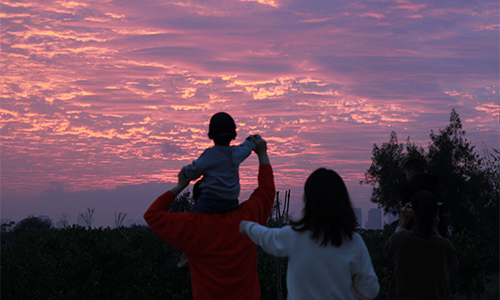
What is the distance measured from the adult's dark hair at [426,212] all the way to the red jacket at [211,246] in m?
1.74

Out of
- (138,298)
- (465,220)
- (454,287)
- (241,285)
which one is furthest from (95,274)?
(465,220)

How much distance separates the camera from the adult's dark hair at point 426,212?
4078 mm

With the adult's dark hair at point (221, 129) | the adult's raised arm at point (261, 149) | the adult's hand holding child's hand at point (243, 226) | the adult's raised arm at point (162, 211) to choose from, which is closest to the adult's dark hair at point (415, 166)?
the adult's raised arm at point (261, 149)

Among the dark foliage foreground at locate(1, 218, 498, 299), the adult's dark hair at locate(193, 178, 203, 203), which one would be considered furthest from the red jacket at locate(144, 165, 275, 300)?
the dark foliage foreground at locate(1, 218, 498, 299)

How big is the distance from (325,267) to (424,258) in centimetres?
169

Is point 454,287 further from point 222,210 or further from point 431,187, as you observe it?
point 222,210

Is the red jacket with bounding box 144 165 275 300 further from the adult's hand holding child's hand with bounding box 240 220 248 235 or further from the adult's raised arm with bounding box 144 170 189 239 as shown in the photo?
the adult's hand holding child's hand with bounding box 240 220 248 235

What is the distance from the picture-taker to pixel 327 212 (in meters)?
2.85

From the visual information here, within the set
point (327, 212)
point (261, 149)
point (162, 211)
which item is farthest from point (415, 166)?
point (162, 211)

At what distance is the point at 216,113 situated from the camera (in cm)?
339

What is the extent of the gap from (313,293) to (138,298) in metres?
6.61

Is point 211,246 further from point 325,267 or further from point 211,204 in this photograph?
point 325,267

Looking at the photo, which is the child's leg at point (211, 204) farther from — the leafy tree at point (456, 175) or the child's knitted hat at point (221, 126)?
the leafy tree at point (456, 175)

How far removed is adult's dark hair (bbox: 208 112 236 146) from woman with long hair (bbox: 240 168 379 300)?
77 cm
